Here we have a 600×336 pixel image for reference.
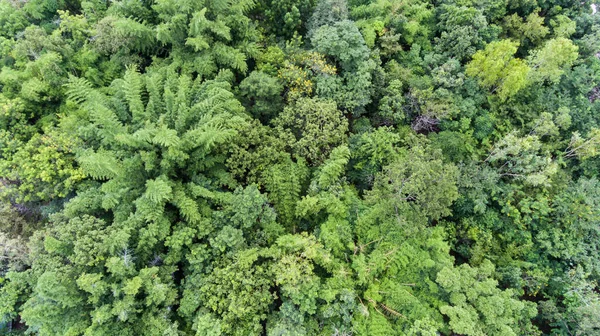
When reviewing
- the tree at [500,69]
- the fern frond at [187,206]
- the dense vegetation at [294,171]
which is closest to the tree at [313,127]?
the dense vegetation at [294,171]

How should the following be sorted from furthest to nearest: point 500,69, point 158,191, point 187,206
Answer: point 500,69
point 187,206
point 158,191

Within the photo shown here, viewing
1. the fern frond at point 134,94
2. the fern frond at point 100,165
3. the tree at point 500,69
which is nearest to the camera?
the fern frond at point 100,165

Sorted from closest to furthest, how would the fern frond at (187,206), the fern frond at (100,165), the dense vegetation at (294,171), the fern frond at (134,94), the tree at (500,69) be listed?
the fern frond at (100,165) < the dense vegetation at (294,171) < the fern frond at (187,206) < the fern frond at (134,94) < the tree at (500,69)

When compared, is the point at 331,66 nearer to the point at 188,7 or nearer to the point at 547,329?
the point at 188,7

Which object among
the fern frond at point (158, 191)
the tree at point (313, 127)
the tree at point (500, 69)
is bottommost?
the fern frond at point (158, 191)

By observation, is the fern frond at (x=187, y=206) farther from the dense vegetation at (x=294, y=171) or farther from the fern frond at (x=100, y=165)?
the fern frond at (x=100, y=165)

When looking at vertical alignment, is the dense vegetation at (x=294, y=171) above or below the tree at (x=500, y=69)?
below

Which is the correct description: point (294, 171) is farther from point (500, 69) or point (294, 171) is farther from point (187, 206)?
point (500, 69)

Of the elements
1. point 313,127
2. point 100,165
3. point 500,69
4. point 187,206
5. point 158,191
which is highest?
point 500,69

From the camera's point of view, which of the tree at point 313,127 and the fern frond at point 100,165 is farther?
the tree at point 313,127

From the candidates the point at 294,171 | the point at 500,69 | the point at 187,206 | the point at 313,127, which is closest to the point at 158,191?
the point at 187,206
